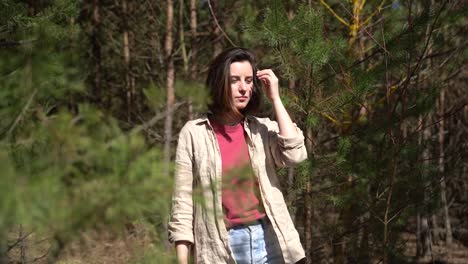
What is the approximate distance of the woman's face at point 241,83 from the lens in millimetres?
2373

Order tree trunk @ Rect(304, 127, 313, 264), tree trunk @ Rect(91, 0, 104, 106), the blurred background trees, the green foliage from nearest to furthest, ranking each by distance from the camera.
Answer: the green foliage → the blurred background trees → tree trunk @ Rect(304, 127, 313, 264) → tree trunk @ Rect(91, 0, 104, 106)

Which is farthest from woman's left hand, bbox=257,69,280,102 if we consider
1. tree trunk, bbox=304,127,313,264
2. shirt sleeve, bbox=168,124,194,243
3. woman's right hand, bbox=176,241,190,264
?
tree trunk, bbox=304,127,313,264

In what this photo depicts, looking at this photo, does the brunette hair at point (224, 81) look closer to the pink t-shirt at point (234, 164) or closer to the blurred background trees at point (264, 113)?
the pink t-shirt at point (234, 164)

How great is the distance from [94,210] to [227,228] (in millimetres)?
1361

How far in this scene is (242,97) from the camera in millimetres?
2373

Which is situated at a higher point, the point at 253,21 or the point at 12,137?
the point at 253,21

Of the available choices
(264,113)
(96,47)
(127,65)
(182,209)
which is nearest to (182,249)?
(182,209)

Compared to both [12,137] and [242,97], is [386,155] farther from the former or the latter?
[12,137]

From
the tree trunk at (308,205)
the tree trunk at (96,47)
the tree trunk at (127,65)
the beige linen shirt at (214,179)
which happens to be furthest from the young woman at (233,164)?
the tree trunk at (96,47)

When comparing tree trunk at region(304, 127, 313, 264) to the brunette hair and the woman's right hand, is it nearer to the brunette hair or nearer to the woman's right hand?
the brunette hair

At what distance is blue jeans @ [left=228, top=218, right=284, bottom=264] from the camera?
2.20m

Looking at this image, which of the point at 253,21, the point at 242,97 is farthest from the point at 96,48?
the point at 242,97

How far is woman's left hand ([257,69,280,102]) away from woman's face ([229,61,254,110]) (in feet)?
0.24

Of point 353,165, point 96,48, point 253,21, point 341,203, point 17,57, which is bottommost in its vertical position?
point 341,203
